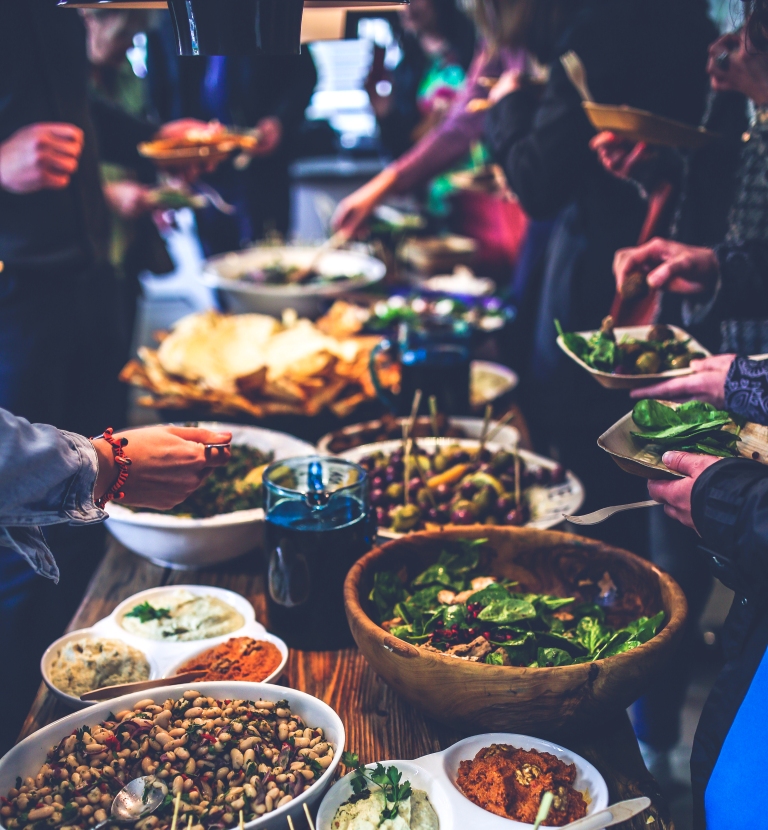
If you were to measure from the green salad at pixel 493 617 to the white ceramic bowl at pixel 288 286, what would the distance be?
1749 millimetres

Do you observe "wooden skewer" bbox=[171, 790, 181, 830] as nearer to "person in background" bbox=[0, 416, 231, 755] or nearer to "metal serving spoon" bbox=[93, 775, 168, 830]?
"metal serving spoon" bbox=[93, 775, 168, 830]

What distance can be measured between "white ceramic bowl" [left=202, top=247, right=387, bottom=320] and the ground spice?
5.94ft

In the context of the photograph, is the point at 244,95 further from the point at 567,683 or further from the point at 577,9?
the point at 567,683

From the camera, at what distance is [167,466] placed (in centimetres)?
112

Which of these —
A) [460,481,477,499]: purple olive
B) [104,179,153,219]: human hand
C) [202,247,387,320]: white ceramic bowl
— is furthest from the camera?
[104,179,153,219]: human hand

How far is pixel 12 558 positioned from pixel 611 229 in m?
1.94

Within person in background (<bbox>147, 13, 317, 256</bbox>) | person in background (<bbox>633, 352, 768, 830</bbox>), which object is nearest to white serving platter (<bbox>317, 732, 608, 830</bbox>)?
person in background (<bbox>633, 352, 768, 830</bbox>)

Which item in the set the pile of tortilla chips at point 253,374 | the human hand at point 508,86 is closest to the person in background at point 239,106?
the human hand at point 508,86

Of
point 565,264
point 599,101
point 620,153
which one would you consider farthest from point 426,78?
point 620,153

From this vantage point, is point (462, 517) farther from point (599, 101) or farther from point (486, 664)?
point (599, 101)

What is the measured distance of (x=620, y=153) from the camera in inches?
78.9

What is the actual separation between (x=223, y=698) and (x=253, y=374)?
1.08 meters

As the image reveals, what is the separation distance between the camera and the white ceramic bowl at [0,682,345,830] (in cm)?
90

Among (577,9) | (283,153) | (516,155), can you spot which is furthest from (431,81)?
(516,155)
